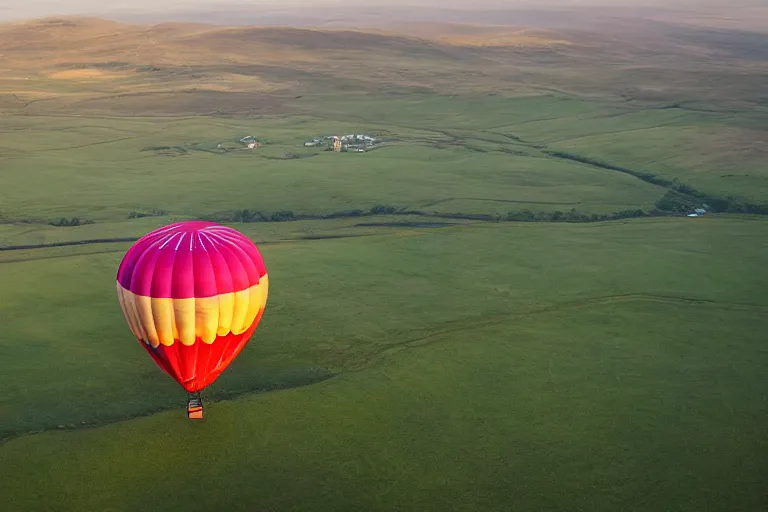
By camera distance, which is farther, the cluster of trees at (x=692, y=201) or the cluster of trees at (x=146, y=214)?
the cluster of trees at (x=692, y=201)

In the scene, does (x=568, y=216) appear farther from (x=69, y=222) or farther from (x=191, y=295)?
(x=191, y=295)

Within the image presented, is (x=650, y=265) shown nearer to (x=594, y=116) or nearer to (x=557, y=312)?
(x=557, y=312)

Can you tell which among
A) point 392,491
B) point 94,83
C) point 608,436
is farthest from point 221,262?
point 94,83

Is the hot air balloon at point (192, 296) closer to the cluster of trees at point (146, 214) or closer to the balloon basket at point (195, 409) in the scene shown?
the balloon basket at point (195, 409)

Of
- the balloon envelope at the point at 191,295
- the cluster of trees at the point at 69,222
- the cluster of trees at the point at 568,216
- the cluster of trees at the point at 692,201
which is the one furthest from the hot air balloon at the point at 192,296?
the cluster of trees at the point at 692,201

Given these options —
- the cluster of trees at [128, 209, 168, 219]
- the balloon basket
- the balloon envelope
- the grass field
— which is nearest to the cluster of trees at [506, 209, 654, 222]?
the grass field

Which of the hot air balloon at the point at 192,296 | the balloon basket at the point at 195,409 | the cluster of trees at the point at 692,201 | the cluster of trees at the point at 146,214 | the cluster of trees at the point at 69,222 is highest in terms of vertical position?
the hot air balloon at the point at 192,296
